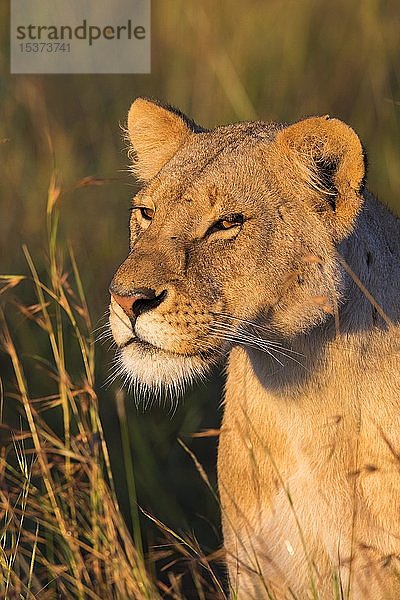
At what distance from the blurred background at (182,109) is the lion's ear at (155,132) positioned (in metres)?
1.41

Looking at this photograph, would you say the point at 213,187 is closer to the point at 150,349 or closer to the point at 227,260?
the point at 227,260

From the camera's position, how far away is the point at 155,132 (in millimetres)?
3854

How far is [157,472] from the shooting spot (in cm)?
493

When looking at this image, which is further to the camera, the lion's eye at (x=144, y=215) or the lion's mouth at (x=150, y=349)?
the lion's eye at (x=144, y=215)

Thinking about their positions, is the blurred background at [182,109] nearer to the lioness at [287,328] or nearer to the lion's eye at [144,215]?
the lioness at [287,328]

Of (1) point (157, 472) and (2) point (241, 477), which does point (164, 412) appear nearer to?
(1) point (157, 472)

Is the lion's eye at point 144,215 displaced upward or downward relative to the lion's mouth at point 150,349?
upward

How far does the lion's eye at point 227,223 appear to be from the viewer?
127 inches

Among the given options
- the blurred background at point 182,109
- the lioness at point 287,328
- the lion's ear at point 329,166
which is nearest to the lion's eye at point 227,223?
the lioness at point 287,328

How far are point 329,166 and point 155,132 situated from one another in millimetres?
765

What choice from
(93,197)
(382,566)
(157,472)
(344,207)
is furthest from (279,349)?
(93,197)

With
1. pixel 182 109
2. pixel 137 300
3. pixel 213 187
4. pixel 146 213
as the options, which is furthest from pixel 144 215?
pixel 182 109

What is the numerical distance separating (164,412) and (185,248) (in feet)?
6.96

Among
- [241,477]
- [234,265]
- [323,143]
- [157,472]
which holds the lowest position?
[157,472]
